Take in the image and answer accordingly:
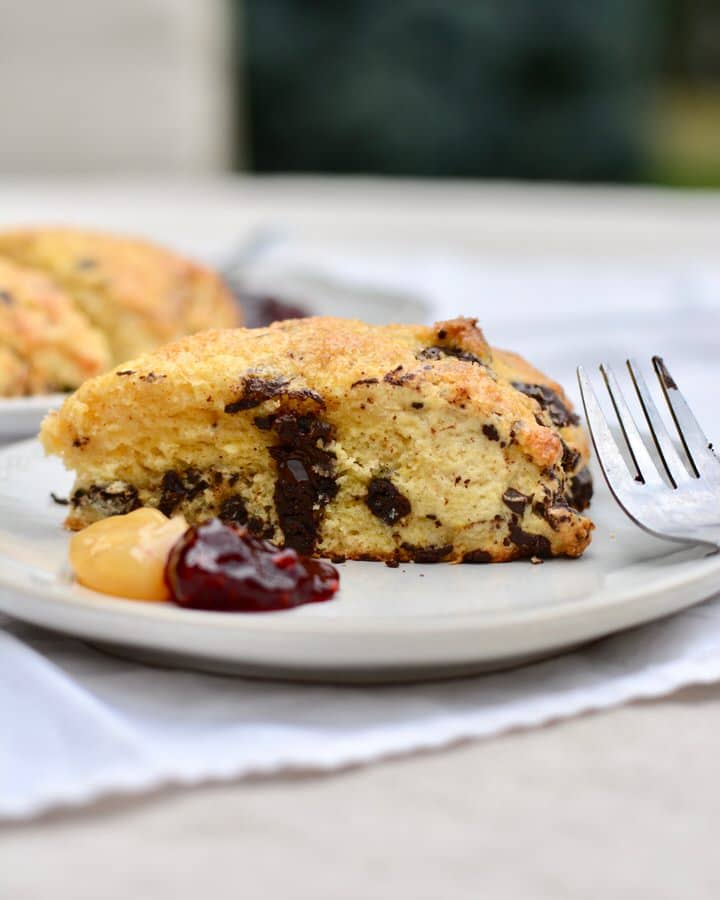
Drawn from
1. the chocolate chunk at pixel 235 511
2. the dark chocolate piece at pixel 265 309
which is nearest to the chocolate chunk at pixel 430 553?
the chocolate chunk at pixel 235 511

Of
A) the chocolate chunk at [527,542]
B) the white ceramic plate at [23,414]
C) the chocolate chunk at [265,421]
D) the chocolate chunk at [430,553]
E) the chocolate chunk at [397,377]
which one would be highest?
the chocolate chunk at [397,377]

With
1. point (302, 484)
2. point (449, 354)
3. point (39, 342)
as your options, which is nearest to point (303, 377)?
point (302, 484)

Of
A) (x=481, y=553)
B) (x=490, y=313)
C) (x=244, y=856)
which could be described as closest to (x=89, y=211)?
(x=490, y=313)

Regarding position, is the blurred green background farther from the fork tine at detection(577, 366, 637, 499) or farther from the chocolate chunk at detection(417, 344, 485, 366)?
the fork tine at detection(577, 366, 637, 499)

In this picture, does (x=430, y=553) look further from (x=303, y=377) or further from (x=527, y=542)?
(x=303, y=377)

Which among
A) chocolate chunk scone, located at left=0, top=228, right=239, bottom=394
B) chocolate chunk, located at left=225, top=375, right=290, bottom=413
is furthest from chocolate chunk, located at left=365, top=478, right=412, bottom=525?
chocolate chunk scone, located at left=0, top=228, right=239, bottom=394

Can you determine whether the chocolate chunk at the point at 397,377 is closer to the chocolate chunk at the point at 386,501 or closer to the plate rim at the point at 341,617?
the chocolate chunk at the point at 386,501
